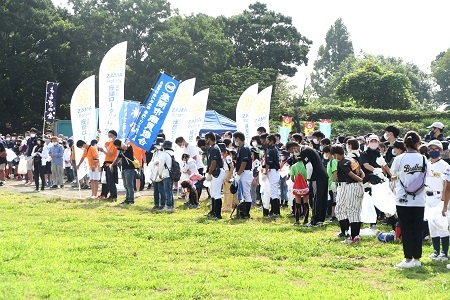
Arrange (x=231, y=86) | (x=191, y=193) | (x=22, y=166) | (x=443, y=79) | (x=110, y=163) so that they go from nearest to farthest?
1. (x=191, y=193)
2. (x=110, y=163)
3. (x=22, y=166)
4. (x=231, y=86)
5. (x=443, y=79)

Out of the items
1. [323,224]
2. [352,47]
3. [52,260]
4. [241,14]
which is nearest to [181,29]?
[241,14]

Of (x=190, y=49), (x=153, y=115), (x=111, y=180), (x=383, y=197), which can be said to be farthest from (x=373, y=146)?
(x=190, y=49)

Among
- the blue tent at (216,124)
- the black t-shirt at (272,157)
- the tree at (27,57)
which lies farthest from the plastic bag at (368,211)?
the tree at (27,57)

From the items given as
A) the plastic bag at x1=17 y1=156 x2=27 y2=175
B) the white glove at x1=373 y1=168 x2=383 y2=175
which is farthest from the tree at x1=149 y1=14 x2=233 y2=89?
the white glove at x1=373 y1=168 x2=383 y2=175

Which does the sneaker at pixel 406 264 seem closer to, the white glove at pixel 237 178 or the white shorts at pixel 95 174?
the white glove at pixel 237 178

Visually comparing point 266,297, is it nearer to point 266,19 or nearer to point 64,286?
point 64,286

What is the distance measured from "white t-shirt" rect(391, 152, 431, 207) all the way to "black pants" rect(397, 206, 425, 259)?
98 mm

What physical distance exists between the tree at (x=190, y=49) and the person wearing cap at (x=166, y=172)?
105 ft

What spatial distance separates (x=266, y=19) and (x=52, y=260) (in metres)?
Result: 53.1

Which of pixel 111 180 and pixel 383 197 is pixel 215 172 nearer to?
pixel 383 197

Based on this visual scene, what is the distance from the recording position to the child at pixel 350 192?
994cm

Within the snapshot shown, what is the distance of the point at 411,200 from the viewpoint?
8156 millimetres

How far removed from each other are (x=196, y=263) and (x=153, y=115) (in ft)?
31.7

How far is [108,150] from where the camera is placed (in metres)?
16.3
